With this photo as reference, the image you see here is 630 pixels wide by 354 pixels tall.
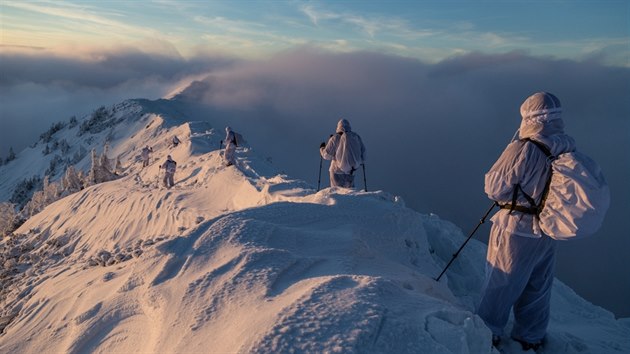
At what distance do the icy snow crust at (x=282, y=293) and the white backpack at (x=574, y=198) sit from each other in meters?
1.11

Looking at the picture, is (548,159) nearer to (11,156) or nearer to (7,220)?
(7,220)

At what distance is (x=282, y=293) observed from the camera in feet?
11.2

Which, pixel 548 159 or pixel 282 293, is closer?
pixel 282 293

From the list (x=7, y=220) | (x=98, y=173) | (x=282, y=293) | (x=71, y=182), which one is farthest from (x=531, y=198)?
(x=71, y=182)

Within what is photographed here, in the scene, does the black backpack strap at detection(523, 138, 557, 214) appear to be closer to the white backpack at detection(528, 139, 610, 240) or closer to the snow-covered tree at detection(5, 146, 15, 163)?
the white backpack at detection(528, 139, 610, 240)

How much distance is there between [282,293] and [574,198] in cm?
258

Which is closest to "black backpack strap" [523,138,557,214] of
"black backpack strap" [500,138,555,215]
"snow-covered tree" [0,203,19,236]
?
"black backpack strap" [500,138,555,215]

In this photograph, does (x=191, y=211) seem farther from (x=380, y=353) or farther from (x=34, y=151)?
(x=34, y=151)

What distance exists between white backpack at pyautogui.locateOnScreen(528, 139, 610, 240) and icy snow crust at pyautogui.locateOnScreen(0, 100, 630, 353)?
1.11 meters

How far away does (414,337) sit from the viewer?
2809 mm

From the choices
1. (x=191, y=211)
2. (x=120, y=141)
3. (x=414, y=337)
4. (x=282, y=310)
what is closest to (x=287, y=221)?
(x=282, y=310)

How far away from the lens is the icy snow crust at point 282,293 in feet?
9.44

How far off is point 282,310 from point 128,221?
7480 millimetres

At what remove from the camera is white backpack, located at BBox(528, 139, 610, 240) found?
10.6ft
